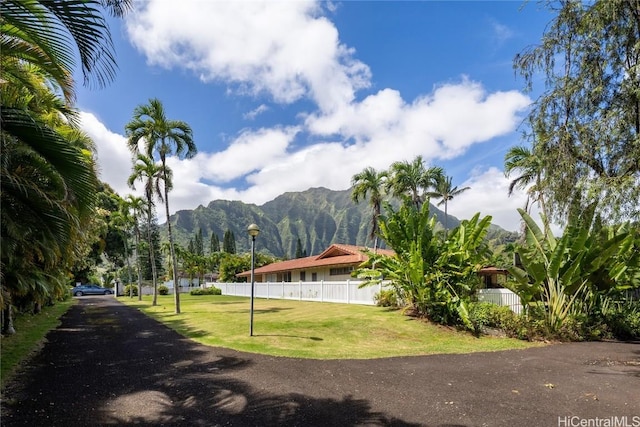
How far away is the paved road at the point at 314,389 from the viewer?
5.12 m

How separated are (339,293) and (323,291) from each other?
1801 mm

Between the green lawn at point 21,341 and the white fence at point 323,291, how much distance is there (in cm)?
1249

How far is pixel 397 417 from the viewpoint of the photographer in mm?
5121

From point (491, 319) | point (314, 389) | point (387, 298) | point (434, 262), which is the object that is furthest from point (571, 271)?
point (314, 389)

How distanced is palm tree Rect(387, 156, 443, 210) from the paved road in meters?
18.4

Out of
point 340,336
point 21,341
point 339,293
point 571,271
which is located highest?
point 571,271

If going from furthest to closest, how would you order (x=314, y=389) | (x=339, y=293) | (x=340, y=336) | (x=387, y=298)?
(x=339, y=293)
(x=387, y=298)
(x=340, y=336)
(x=314, y=389)

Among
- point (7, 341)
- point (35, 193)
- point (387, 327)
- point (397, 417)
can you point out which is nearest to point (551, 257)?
point (387, 327)

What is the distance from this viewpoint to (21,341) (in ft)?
34.8

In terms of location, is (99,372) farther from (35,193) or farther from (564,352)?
(564,352)

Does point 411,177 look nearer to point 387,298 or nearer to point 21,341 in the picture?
point 387,298

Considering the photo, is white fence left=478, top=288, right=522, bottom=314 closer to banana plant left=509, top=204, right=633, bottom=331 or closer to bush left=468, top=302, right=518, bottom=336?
banana plant left=509, top=204, right=633, bottom=331

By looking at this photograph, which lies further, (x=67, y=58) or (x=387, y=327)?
(x=387, y=327)

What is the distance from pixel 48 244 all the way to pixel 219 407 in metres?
4.19
